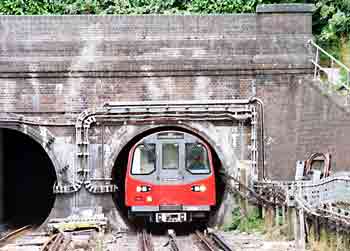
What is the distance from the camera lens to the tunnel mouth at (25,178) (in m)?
26.8

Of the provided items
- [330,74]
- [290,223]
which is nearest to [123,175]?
[330,74]

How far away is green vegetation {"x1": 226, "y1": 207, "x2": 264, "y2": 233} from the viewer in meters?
18.8

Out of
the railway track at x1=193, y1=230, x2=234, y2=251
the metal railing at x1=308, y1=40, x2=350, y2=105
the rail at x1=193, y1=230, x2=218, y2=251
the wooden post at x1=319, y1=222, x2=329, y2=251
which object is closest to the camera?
the wooden post at x1=319, y1=222, x2=329, y2=251

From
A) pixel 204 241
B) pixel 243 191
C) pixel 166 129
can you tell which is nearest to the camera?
pixel 204 241

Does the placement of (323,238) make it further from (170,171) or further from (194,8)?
(194,8)

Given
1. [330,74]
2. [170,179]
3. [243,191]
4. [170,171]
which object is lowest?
[243,191]

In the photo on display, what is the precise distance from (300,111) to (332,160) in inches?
62.1

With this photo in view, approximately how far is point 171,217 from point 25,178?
10.7 meters

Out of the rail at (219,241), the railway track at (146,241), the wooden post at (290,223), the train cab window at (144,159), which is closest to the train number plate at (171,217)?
the railway track at (146,241)

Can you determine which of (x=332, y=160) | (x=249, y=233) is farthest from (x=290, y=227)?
(x=332, y=160)

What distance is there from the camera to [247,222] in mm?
19281

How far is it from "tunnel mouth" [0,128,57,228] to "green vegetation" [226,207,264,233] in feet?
27.6

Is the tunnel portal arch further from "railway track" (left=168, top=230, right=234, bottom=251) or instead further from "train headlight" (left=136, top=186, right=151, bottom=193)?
"railway track" (left=168, top=230, right=234, bottom=251)

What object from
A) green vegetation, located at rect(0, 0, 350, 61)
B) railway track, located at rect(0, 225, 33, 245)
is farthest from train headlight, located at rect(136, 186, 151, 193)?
green vegetation, located at rect(0, 0, 350, 61)
